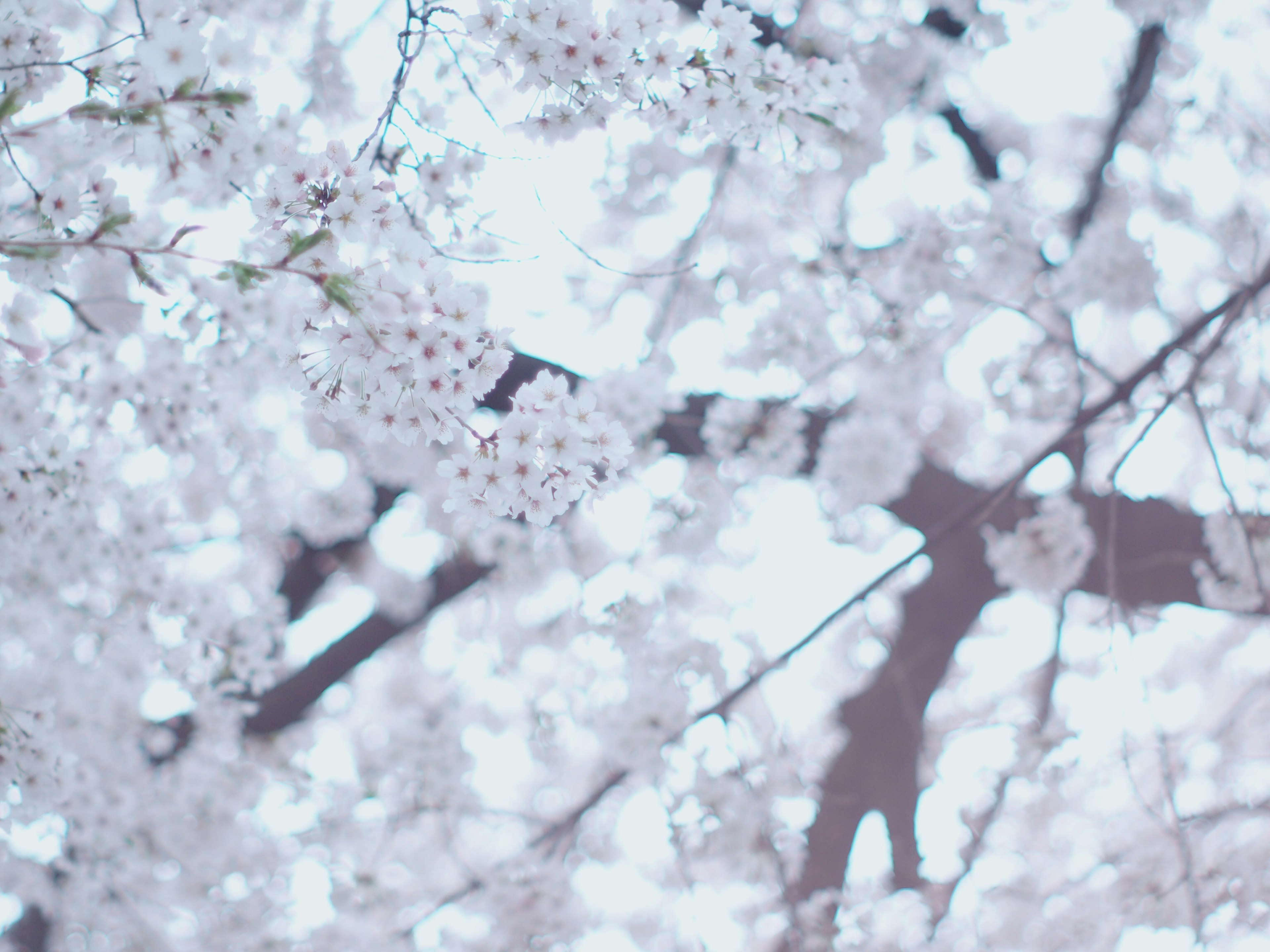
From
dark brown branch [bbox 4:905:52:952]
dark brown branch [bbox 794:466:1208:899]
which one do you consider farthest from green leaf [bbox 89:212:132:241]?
dark brown branch [bbox 4:905:52:952]

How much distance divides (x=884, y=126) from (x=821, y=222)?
26.4 inches

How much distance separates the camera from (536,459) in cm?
158

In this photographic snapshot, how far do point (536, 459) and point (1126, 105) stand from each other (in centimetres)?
475

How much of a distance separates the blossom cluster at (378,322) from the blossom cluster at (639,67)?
0.53 metres

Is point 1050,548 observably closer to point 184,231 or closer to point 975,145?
point 975,145

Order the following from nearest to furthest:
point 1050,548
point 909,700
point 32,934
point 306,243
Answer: point 306,243, point 1050,548, point 909,700, point 32,934

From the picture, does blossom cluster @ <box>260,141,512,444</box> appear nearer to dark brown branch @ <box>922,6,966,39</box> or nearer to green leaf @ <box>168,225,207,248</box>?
green leaf @ <box>168,225,207,248</box>

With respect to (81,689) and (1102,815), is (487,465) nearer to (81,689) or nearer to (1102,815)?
(81,689)

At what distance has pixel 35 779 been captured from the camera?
2.10 m

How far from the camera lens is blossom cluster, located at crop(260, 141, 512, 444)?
54.7 inches

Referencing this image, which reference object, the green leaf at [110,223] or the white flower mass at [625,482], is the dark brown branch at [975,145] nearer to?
the white flower mass at [625,482]

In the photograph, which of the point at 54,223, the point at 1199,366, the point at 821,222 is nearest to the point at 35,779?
the point at 54,223

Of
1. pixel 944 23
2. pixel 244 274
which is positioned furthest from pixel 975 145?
pixel 244 274

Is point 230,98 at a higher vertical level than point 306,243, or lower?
higher
